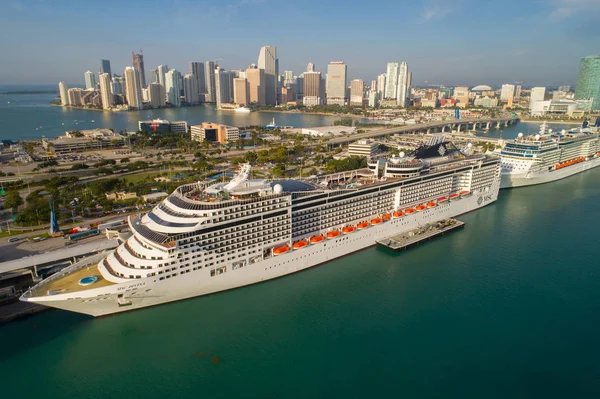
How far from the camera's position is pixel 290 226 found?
16188 mm

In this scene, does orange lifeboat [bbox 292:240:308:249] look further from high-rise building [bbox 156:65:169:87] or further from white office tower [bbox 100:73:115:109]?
high-rise building [bbox 156:65:169:87]

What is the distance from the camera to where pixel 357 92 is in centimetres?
13800

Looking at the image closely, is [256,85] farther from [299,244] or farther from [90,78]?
[299,244]

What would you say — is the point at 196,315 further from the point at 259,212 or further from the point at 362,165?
the point at 362,165

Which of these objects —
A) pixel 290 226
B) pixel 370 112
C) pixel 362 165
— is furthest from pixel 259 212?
pixel 370 112

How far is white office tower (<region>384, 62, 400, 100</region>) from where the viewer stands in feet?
443

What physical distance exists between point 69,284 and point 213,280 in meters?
5.06

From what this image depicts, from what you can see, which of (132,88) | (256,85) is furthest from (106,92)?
(256,85)

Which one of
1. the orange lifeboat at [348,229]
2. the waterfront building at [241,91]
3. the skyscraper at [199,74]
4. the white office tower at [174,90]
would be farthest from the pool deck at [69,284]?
the skyscraper at [199,74]

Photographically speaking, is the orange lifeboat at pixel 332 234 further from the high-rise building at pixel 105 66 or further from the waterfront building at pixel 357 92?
the high-rise building at pixel 105 66

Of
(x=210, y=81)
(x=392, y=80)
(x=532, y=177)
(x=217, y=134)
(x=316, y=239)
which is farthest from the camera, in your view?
(x=210, y=81)

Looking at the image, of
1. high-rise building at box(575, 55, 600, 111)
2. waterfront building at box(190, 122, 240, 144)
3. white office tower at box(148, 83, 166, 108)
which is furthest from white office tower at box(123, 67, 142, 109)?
high-rise building at box(575, 55, 600, 111)

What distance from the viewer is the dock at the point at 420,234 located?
19523 mm

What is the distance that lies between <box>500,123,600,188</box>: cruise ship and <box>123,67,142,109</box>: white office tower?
101m
